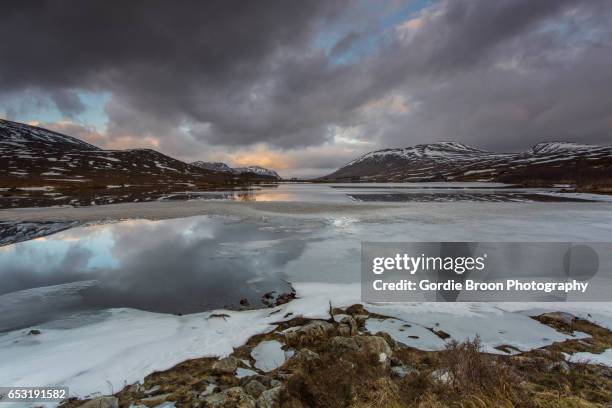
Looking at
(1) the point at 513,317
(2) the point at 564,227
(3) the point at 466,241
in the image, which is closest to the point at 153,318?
(1) the point at 513,317

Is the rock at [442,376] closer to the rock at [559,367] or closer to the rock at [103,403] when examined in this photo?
the rock at [559,367]

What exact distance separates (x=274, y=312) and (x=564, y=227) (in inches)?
825

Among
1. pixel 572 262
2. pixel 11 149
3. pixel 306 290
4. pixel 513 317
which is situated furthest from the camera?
pixel 11 149

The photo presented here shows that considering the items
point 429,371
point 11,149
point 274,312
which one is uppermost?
point 11,149

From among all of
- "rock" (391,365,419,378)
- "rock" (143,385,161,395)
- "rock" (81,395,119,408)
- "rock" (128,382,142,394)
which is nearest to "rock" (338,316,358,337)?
"rock" (391,365,419,378)

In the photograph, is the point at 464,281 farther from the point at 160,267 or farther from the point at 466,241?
the point at 160,267

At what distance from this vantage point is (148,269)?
41.4ft

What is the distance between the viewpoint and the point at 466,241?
52.4 feet

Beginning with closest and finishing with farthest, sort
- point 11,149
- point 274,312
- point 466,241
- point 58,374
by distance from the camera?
1. point 58,374
2. point 274,312
3. point 466,241
4. point 11,149

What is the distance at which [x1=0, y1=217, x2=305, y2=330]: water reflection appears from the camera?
9586 millimetres

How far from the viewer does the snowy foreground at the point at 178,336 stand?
18.8ft

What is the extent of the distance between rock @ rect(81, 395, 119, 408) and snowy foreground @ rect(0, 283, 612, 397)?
559mm

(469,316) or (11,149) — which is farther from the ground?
(11,149)

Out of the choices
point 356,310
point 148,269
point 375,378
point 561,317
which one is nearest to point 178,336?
point 356,310
